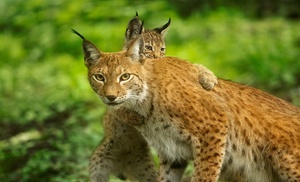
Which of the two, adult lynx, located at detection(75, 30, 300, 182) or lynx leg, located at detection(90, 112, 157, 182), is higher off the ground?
adult lynx, located at detection(75, 30, 300, 182)

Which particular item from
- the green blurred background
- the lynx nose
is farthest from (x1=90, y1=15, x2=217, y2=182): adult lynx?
the green blurred background

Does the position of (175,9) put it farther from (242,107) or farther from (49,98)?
(242,107)

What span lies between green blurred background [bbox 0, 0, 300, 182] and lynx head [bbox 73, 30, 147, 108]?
269 cm

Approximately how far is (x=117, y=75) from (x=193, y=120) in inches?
28.5

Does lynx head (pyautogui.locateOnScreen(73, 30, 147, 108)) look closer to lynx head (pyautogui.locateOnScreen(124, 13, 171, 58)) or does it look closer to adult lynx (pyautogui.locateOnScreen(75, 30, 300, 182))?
adult lynx (pyautogui.locateOnScreen(75, 30, 300, 182))

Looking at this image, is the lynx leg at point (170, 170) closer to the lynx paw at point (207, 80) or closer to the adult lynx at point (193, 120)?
the adult lynx at point (193, 120)

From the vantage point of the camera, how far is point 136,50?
9.12m

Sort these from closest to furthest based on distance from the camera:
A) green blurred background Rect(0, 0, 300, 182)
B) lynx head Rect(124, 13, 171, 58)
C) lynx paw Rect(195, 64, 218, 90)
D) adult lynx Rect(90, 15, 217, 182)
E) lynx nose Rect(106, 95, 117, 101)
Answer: lynx nose Rect(106, 95, 117, 101) < lynx paw Rect(195, 64, 218, 90) < adult lynx Rect(90, 15, 217, 182) < lynx head Rect(124, 13, 171, 58) < green blurred background Rect(0, 0, 300, 182)

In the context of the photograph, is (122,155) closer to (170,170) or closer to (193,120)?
(170,170)

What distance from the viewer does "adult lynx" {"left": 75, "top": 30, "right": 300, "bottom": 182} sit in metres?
9.05

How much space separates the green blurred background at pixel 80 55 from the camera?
12656 millimetres

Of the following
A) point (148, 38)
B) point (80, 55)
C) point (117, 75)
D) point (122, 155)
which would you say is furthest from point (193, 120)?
point (80, 55)

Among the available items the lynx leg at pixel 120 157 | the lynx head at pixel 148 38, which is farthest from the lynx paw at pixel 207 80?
the lynx leg at pixel 120 157

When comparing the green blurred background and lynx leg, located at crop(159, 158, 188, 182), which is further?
Result: the green blurred background
